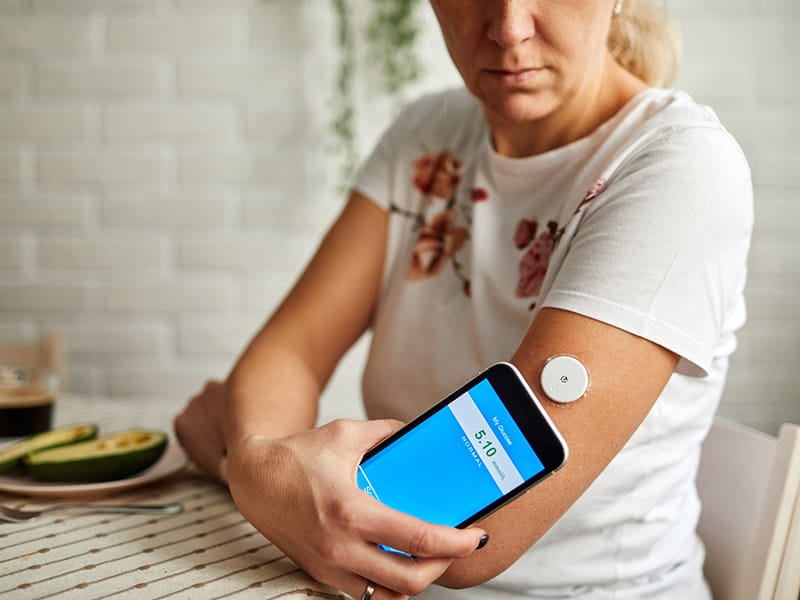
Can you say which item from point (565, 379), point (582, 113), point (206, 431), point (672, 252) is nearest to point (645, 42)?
point (582, 113)

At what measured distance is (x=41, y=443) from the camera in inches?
35.4

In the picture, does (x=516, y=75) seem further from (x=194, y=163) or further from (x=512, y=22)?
(x=194, y=163)

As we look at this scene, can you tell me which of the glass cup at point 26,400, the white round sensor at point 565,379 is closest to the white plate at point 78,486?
the glass cup at point 26,400

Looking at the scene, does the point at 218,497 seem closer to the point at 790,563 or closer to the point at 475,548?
the point at 475,548

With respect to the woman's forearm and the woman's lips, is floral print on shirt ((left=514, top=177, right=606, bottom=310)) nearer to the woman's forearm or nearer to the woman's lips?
the woman's lips

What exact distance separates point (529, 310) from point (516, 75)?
0.24 meters

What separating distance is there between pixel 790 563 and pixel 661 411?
19cm

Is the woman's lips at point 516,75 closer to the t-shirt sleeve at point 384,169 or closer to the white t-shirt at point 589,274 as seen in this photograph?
the white t-shirt at point 589,274

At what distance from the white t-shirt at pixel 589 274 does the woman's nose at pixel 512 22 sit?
144mm

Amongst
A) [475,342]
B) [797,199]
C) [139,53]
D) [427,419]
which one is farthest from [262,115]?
[427,419]

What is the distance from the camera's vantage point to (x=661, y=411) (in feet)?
2.64

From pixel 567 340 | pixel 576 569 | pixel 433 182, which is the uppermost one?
pixel 433 182

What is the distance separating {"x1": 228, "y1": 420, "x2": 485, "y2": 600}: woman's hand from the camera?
1.92 feet

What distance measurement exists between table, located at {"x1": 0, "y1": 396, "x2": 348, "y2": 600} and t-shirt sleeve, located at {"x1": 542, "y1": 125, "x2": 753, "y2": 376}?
12.8 inches
